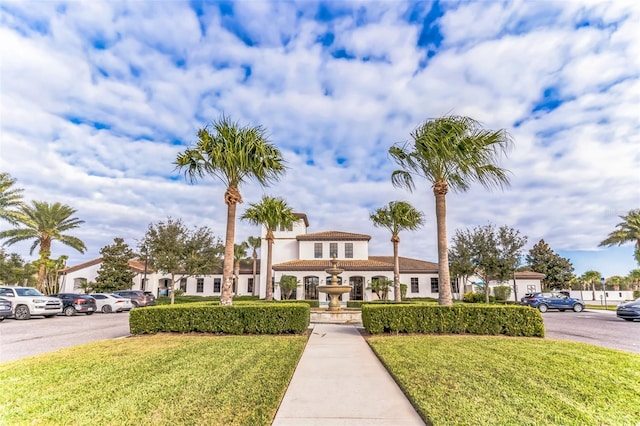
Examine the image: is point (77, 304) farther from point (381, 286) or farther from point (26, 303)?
point (381, 286)

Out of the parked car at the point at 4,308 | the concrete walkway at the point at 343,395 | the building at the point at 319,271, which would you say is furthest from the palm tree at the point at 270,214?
the concrete walkway at the point at 343,395

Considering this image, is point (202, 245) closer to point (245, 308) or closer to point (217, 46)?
point (245, 308)

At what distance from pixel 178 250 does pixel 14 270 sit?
926 inches

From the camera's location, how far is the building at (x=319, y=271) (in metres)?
30.4

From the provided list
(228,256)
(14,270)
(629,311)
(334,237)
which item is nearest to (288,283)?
(334,237)

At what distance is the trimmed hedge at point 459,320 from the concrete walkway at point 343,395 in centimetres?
311

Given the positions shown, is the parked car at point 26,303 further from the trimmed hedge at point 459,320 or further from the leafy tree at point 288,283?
the trimmed hedge at point 459,320

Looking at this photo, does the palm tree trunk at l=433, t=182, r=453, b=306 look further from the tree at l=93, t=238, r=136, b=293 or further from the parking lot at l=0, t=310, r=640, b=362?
the tree at l=93, t=238, r=136, b=293

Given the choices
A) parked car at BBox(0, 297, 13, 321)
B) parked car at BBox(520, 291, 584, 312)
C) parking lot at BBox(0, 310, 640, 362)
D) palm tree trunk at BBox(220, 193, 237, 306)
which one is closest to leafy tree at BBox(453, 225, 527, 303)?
parked car at BBox(520, 291, 584, 312)

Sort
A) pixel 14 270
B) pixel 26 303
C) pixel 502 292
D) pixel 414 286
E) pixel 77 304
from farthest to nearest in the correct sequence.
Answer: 1. pixel 14 270
2. pixel 414 286
3. pixel 502 292
4. pixel 77 304
5. pixel 26 303

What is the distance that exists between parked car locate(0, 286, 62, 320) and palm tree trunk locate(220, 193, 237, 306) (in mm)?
11987

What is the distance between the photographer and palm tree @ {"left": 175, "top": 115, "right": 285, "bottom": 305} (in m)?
13.2

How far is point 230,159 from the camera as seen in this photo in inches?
518

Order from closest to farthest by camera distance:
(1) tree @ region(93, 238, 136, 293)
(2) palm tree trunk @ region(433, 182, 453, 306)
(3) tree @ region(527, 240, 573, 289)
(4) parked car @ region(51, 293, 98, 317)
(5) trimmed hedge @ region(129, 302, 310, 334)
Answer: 1. (5) trimmed hedge @ region(129, 302, 310, 334)
2. (2) palm tree trunk @ region(433, 182, 453, 306)
3. (4) parked car @ region(51, 293, 98, 317)
4. (1) tree @ region(93, 238, 136, 293)
5. (3) tree @ region(527, 240, 573, 289)
